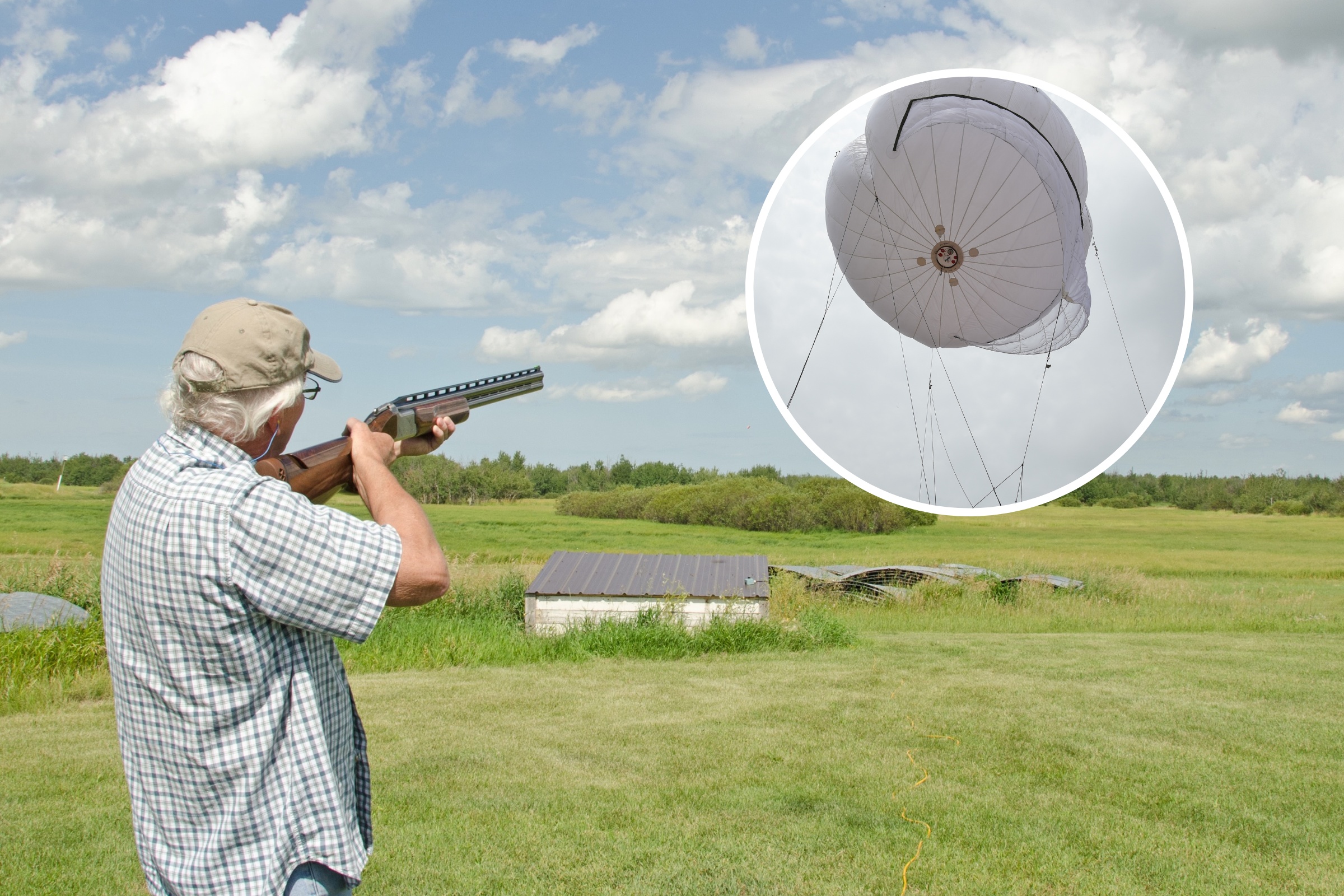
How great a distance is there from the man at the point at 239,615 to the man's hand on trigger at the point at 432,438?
3.38 ft

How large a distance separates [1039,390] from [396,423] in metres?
7.55

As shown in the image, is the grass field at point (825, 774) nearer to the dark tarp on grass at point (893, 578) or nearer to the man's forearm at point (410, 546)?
the man's forearm at point (410, 546)

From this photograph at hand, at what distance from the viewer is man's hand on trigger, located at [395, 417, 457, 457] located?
3.41 meters

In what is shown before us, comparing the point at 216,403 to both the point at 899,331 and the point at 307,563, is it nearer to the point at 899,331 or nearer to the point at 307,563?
the point at 307,563

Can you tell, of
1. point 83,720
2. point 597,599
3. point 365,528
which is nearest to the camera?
point 365,528

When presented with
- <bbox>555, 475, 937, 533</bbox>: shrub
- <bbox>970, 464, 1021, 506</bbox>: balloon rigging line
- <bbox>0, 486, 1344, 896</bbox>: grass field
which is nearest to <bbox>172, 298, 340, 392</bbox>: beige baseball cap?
<bbox>0, 486, 1344, 896</bbox>: grass field

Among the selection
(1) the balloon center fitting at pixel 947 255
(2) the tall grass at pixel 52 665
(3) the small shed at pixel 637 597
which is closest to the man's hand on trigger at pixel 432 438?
(1) the balloon center fitting at pixel 947 255

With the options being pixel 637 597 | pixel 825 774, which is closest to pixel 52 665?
pixel 637 597

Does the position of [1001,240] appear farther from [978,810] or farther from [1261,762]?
[978,810]

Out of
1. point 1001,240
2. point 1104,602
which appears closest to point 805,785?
point 1001,240

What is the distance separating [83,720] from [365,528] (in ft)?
26.2

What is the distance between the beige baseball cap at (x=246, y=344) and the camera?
217cm

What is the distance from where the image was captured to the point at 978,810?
20.0 ft

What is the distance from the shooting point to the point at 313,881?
229cm
